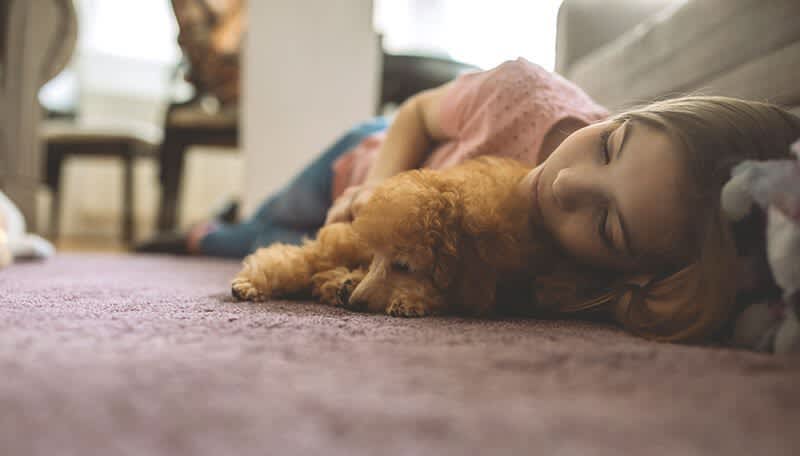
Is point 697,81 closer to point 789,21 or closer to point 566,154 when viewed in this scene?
point 789,21

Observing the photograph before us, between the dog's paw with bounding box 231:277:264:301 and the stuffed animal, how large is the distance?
57 centimetres

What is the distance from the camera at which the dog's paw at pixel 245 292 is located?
81 centimetres

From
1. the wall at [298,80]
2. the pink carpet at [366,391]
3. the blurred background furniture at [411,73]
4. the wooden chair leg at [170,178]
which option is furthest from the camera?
the wooden chair leg at [170,178]

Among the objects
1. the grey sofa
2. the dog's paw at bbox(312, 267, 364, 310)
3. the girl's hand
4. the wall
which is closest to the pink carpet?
the dog's paw at bbox(312, 267, 364, 310)

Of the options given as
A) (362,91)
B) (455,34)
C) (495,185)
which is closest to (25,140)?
(362,91)

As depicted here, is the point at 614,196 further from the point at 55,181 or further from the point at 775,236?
the point at 55,181

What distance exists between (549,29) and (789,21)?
1136mm

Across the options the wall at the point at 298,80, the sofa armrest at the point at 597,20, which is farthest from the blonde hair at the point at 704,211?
the wall at the point at 298,80

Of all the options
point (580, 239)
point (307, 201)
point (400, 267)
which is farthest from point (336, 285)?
point (307, 201)

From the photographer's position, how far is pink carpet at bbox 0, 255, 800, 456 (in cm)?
31

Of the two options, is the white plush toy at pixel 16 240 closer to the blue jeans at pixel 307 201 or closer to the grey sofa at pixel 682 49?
the blue jeans at pixel 307 201

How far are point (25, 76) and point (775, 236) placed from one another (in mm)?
1868

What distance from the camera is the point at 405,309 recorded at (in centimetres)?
72

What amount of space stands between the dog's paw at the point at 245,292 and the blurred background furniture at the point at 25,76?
1255 mm
